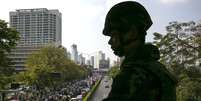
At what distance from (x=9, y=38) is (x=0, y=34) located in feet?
1.63

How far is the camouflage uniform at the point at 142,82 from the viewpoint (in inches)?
113

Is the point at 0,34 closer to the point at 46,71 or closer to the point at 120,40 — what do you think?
the point at 120,40

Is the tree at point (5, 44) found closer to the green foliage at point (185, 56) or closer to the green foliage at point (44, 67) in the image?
the green foliage at point (185, 56)

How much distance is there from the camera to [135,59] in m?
3.07

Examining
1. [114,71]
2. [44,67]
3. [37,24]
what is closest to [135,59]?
[44,67]

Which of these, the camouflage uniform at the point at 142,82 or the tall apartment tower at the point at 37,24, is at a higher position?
the tall apartment tower at the point at 37,24

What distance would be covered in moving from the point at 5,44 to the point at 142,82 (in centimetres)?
2086

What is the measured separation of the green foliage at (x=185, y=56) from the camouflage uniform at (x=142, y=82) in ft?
63.0

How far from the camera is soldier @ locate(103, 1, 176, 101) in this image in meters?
2.91

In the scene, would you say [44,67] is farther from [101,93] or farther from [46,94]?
[101,93]

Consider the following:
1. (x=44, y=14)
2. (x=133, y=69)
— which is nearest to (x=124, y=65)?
(x=133, y=69)

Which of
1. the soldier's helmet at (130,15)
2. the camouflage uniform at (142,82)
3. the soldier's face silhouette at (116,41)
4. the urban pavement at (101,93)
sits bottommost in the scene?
the urban pavement at (101,93)

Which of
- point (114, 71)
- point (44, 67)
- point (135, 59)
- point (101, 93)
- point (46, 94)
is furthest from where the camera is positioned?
point (114, 71)

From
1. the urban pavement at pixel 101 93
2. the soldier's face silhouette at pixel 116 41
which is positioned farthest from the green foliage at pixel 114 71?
the urban pavement at pixel 101 93
